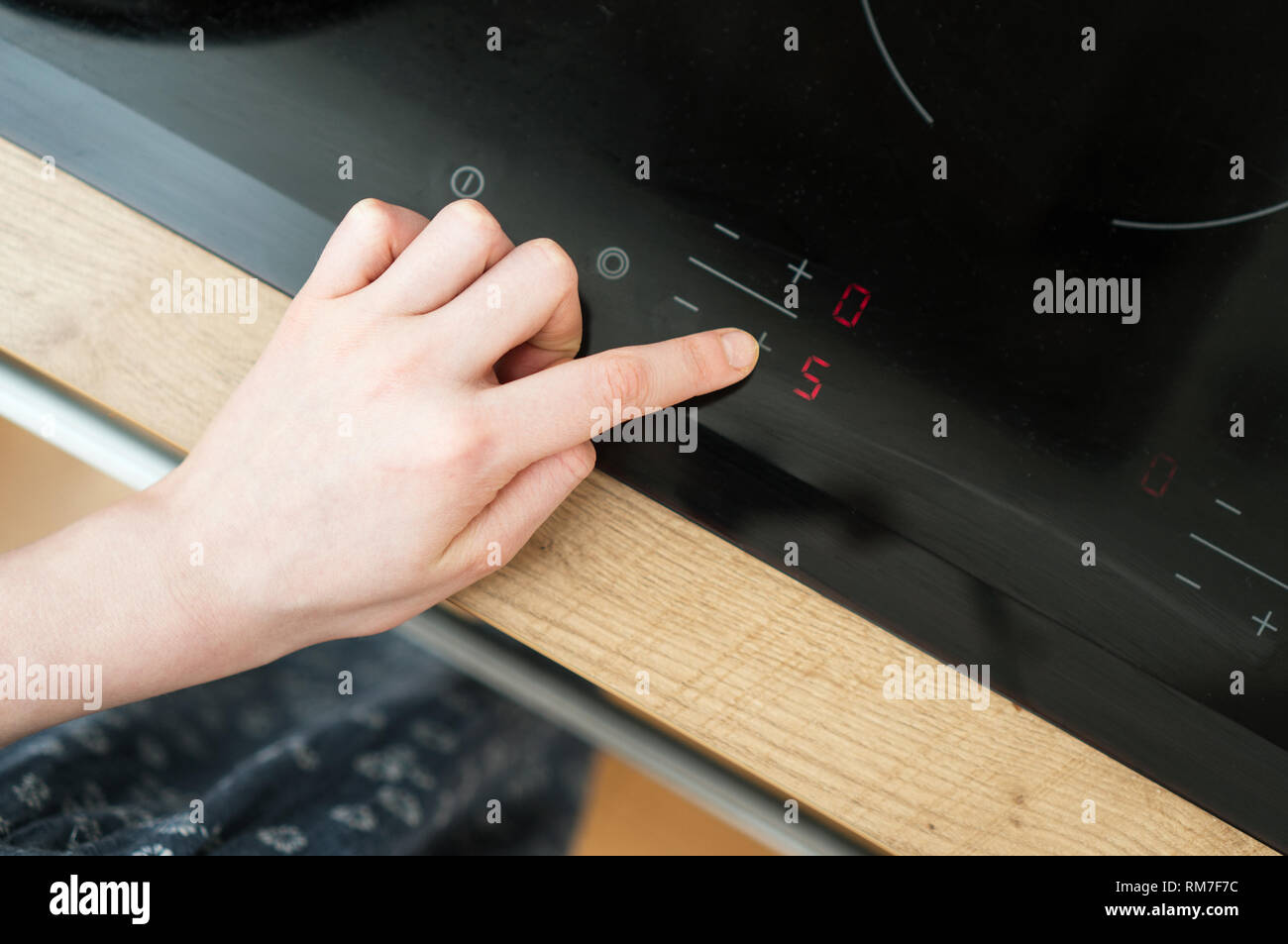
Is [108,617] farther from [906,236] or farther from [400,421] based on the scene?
[906,236]

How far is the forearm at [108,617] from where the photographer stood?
372 mm

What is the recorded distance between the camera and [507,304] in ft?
1.11

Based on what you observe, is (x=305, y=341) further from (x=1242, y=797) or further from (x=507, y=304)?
(x=1242, y=797)

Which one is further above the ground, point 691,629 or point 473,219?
point 473,219

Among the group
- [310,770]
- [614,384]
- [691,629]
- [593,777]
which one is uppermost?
[614,384]

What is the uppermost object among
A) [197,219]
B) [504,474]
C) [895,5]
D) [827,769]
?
[895,5]

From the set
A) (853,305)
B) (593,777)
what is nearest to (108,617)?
(853,305)

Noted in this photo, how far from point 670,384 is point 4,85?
33cm

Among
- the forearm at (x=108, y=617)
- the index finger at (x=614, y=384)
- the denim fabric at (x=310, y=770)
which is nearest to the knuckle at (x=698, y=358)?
the index finger at (x=614, y=384)

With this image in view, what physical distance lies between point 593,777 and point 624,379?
2.10 feet

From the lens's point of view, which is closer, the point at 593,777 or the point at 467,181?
the point at 467,181

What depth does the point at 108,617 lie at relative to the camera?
38 cm

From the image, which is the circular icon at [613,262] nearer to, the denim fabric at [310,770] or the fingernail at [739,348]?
the fingernail at [739,348]

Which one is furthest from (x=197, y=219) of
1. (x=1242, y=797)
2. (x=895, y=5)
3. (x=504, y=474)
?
(x=1242, y=797)
